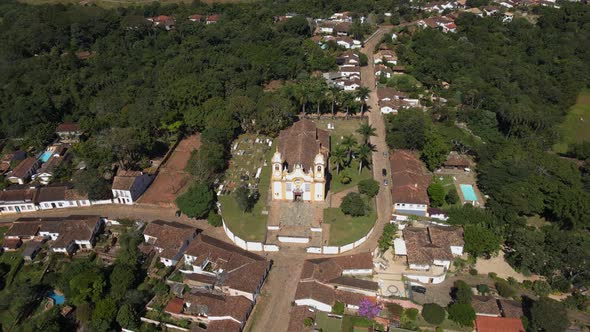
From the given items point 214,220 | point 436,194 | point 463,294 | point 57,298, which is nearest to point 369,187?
point 436,194

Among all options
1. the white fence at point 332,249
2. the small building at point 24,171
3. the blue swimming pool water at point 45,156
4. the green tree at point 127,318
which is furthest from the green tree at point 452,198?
the blue swimming pool water at point 45,156

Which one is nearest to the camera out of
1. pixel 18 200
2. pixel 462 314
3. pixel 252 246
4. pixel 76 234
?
pixel 462 314

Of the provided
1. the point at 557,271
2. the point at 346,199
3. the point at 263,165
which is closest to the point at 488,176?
the point at 557,271

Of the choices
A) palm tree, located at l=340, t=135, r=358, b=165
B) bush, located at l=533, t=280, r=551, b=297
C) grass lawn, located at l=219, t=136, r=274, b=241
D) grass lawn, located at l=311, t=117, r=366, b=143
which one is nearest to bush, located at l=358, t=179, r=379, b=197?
palm tree, located at l=340, t=135, r=358, b=165

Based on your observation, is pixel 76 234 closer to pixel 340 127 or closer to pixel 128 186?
pixel 128 186

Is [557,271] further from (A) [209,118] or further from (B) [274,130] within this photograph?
(A) [209,118]

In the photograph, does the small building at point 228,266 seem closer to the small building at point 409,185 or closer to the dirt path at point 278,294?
the dirt path at point 278,294

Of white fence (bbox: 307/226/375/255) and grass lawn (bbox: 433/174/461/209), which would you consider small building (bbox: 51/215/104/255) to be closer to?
white fence (bbox: 307/226/375/255)
